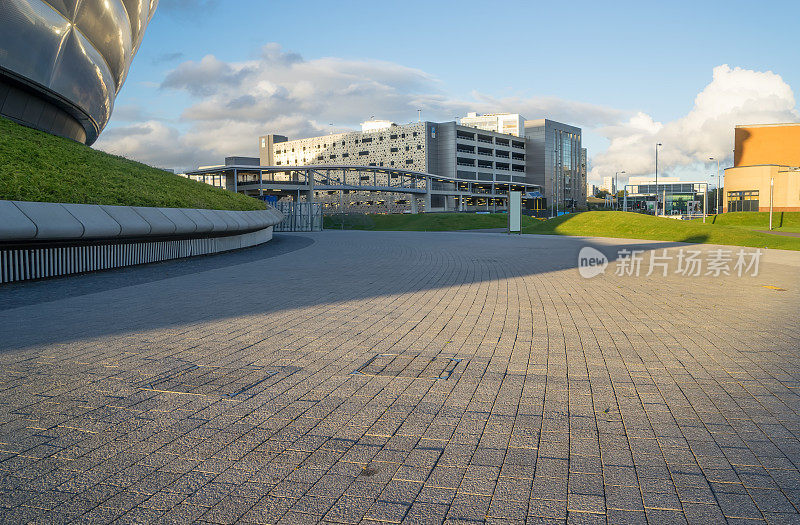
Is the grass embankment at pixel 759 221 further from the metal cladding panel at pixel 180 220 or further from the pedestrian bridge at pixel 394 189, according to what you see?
the pedestrian bridge at pixel 394 189

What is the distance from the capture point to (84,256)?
12320 mm

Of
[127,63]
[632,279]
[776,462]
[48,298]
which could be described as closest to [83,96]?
[127,63]

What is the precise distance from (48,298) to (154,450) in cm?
720

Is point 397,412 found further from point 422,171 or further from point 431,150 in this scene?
point 431,150

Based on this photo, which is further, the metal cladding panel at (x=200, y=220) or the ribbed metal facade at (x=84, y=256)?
the metal cladding panel at (x=200, y=220)

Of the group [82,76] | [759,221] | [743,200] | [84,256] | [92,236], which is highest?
[82,76]

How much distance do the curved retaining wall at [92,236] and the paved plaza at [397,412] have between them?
6.22ft

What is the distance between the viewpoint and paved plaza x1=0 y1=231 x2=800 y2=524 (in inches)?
115

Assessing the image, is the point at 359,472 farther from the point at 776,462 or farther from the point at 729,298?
the point at 729,298

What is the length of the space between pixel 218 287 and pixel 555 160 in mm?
135930

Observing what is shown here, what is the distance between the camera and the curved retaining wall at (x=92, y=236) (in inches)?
410

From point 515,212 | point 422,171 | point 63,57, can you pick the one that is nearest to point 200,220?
point 63,57

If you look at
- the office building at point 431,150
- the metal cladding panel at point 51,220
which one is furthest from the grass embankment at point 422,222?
the office building at point 431,150

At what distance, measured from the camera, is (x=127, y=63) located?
83.3ft
